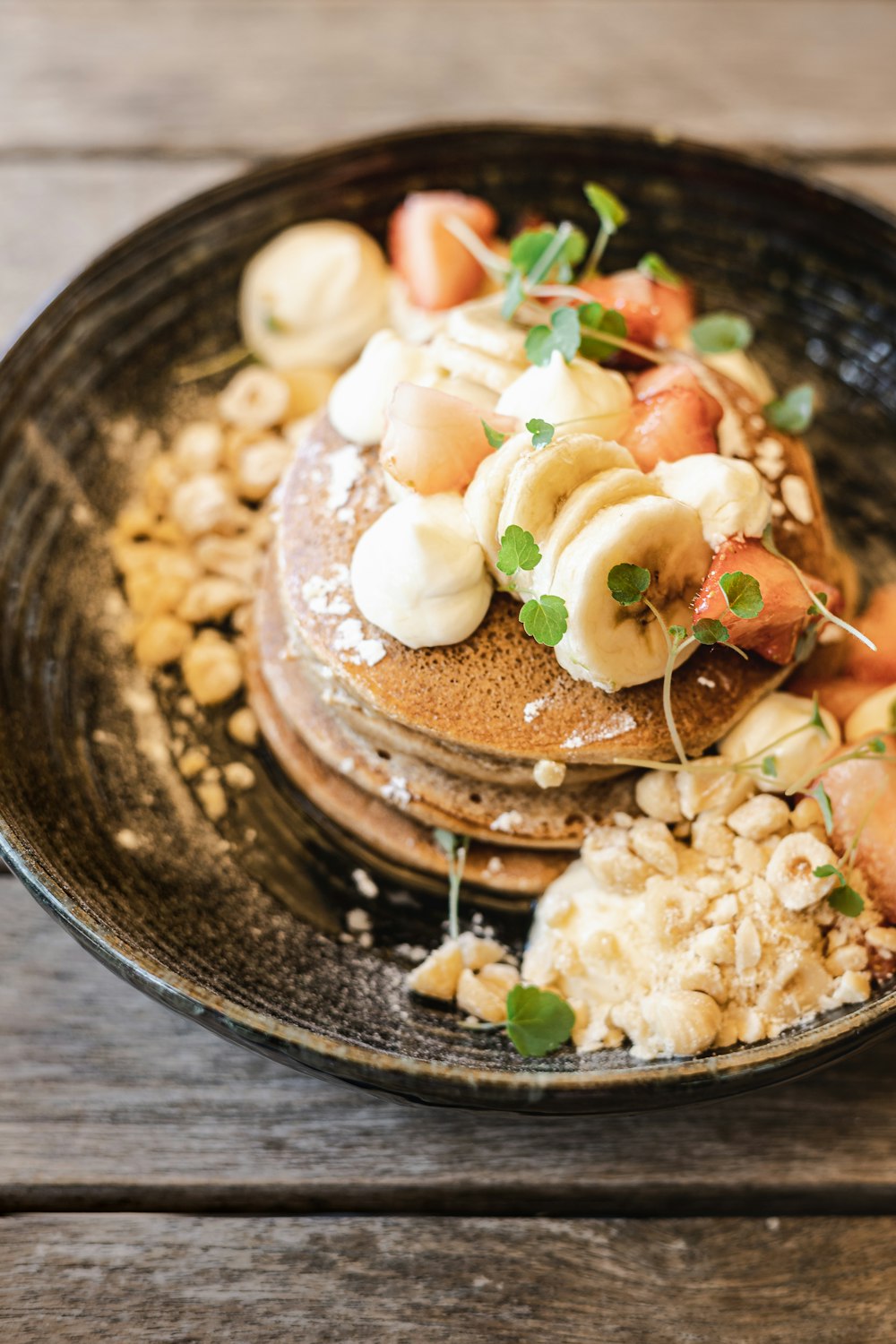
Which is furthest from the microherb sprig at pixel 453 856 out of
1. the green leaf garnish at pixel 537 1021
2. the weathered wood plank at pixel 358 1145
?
the weathered wood plank at pixel 358 1145

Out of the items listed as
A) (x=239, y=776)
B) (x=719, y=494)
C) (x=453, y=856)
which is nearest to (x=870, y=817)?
(x=719, y=494)

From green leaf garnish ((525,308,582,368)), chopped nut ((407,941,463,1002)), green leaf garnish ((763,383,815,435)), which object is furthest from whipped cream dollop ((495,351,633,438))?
chopped nut ((407,941,463,1002))

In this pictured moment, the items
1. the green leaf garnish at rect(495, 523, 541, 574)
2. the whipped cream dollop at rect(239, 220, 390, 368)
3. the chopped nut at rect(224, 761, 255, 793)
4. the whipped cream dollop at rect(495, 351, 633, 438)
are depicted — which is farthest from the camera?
the whipped cream dollop at rect(239, 220, 390, 368)

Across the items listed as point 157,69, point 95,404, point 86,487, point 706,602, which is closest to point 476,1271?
point 706,602

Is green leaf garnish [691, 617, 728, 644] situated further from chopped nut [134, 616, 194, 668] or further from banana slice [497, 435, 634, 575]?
chopped nut [134, 616, 194, 668]

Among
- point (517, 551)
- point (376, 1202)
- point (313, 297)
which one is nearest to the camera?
point (517, 551)

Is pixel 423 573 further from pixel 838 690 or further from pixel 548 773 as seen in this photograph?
pixel 838 690
